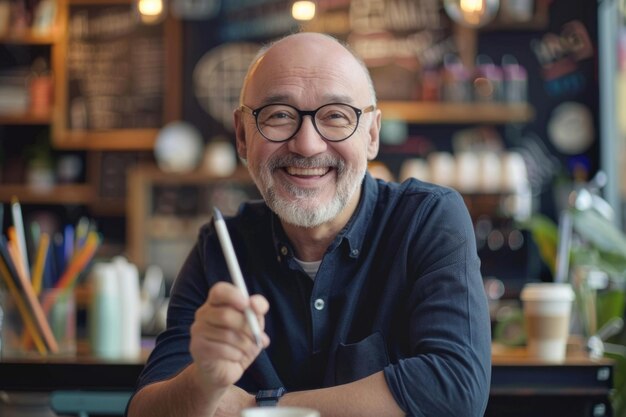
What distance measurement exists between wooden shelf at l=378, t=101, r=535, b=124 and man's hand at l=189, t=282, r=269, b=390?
439 centimetres

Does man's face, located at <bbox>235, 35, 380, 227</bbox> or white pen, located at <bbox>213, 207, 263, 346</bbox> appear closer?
white pen, located at <bbox>213, 207, 263, 346</bbox>

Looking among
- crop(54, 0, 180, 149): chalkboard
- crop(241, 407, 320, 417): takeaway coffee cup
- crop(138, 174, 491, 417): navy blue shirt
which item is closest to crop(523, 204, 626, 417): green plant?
crop(138, 174, 491, 417): navy blue shirt

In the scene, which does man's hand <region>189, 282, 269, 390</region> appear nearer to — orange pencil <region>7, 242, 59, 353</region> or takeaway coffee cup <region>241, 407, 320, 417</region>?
takeaway coffee cup <region>241, 407, 320, 417</region>

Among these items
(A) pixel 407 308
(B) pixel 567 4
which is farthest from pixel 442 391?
(B) pixel 567 4

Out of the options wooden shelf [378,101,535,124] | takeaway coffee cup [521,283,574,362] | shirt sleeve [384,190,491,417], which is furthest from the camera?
wooden shelf [378,101,535,124]

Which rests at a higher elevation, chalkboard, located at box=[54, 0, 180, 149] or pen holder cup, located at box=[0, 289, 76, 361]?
chalkboard, located at box=[54, 0, 180, 149]

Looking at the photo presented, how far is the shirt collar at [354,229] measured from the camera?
1911mm

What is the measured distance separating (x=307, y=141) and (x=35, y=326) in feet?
3.98

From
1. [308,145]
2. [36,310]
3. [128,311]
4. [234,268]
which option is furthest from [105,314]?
[234,268]

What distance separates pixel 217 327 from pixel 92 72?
506 centimetres

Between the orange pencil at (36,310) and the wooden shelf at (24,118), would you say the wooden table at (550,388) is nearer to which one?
the orange pencil at (36,310)

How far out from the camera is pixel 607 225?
298 centimetres

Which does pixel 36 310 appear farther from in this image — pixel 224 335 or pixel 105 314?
pixel 224 335

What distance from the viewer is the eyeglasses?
1.84 metres
